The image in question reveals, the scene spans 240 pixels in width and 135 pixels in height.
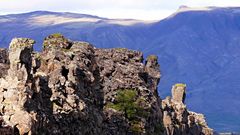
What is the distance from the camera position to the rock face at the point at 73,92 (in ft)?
105

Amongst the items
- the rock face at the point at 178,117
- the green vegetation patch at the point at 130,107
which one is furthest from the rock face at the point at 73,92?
the rock face at the point at 178,117

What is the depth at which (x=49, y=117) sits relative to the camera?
34.8m

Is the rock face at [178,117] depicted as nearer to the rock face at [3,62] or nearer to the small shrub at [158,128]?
the small shrub at [158,128]

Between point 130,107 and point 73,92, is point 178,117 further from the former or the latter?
point 73,92

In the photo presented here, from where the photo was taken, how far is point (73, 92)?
130ft

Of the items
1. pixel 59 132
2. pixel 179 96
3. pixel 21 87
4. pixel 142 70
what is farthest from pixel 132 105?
pixel 179 96

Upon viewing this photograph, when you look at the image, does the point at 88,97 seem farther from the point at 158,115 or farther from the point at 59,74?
the point at 158,115

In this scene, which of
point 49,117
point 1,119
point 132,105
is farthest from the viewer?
point 132,105

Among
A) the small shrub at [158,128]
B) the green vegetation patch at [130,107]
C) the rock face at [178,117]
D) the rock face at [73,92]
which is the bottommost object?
the rock face at [178,117]

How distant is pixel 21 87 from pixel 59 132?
4.31 meters

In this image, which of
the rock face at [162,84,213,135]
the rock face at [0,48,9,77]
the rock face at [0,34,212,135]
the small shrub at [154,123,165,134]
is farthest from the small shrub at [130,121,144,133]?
the rock face at [162,84,213,135]

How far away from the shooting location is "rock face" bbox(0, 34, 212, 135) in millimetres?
31953

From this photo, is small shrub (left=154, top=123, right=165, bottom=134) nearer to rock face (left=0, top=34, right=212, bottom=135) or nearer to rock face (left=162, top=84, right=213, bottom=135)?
rock face (left=0, top=34, right=212, bottom=135)

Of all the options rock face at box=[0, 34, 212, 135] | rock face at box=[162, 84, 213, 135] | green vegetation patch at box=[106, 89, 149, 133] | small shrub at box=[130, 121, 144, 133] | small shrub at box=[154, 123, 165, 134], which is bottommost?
rock face at box=[162, 84, 213, 135]
